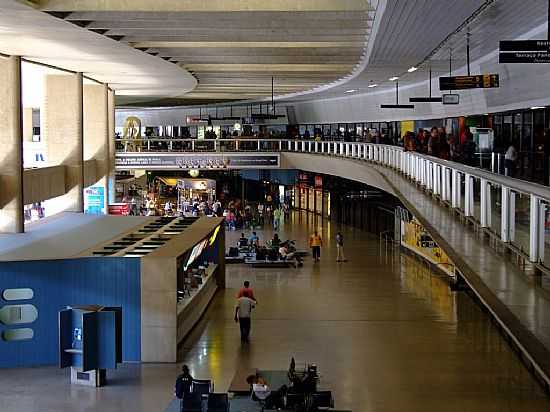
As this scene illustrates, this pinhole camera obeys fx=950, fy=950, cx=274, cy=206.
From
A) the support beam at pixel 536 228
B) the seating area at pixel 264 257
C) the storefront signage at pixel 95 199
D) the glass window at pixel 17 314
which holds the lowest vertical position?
the seating area at pixel 264 257

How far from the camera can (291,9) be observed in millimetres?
14688

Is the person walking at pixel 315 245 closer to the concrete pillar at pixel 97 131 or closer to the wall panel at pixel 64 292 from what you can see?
the concrete pillar at pixel 97 131

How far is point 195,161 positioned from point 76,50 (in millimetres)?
27815

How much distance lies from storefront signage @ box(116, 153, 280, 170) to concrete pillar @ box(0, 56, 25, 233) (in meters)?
26.4

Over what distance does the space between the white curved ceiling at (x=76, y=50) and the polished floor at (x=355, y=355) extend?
18.7 feet

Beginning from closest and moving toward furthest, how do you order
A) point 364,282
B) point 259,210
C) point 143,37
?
1. point 143,37
2. point 364,282
3. point 259,210

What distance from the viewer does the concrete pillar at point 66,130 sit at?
84.3 feet

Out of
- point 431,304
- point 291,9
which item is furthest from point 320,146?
point 291,9

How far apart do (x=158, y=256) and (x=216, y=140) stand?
106ft

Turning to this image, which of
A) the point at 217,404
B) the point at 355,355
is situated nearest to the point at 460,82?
the point at 355,355

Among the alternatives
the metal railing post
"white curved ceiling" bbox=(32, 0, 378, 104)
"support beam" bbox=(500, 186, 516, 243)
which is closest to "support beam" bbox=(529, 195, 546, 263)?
"support beam" bbox=(500, 186, 516, 243)

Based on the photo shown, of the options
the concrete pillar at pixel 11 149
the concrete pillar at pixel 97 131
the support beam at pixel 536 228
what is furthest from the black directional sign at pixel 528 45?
the concrete pillar at pixel 97 131

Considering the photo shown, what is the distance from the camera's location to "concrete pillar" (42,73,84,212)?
25.7 m

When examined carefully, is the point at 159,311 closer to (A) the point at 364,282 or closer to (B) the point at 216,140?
(A) the point at 364,282
